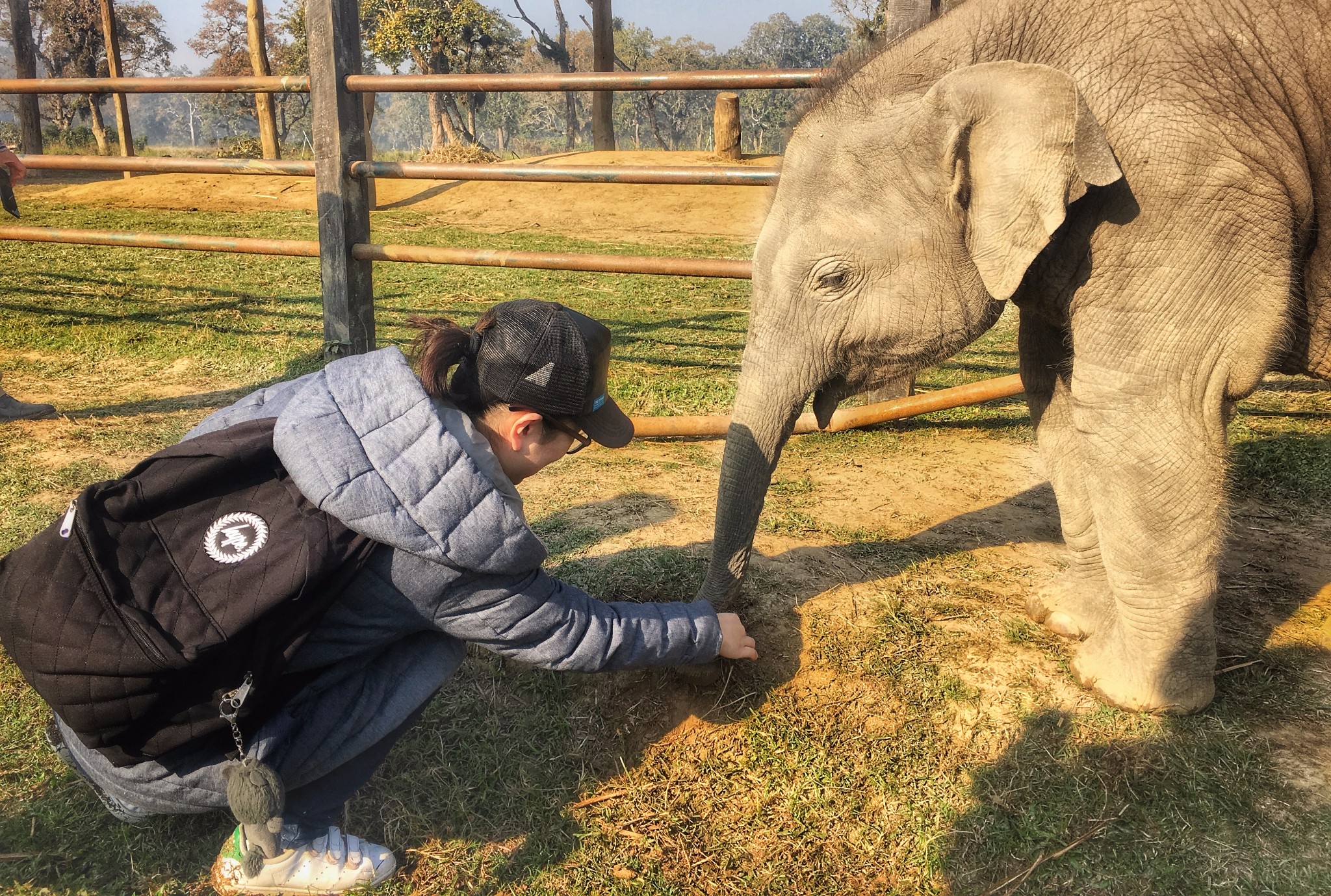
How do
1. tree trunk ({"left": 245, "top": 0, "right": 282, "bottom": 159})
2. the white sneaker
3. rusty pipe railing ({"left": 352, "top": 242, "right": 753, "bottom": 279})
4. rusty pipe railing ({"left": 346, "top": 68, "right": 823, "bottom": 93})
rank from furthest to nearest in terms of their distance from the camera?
tree trunk ({"left": 245, "top": 0, "right": 282, "bottom": 159}), rusty pipe railing ({"left": 352, "top": 242, "right": 753, "bottom": 279}), rusty pipe railing ({"left": 346, "top": 68, "right": 823, "bottom": 93}), the white sneaker

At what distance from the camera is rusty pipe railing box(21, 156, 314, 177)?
512 centimetres

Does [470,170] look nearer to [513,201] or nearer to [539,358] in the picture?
[539,358]

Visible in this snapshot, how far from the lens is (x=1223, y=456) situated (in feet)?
8.74

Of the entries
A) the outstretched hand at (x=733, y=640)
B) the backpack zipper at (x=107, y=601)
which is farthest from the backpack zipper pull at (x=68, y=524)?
the outstretched hand at (x=733, y=640)

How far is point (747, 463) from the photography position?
2801 mm

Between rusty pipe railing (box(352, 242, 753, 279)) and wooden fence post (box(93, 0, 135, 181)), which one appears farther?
wooden fence post (box(93, 0, 135, 181))

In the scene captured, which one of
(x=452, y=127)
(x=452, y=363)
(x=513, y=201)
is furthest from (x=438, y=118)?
(x=452, y=363)

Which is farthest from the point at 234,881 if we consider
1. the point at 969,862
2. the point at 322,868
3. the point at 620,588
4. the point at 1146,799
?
the point at 1146,799

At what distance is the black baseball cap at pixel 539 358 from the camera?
1.95m

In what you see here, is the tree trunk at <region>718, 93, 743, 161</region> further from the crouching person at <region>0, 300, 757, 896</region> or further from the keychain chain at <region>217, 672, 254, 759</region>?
the keychain chain at <region>217, 672, 254, 759</region>

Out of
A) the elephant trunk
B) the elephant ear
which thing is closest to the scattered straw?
the elephant trunk

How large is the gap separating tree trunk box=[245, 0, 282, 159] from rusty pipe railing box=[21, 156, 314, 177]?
44.4 feet

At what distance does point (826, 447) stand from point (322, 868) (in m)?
3.43

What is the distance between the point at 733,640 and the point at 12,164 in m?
4.69
